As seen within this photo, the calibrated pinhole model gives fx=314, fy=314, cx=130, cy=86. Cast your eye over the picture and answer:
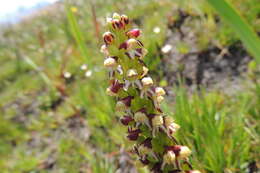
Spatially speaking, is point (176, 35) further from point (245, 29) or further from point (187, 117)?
point (245, 29)

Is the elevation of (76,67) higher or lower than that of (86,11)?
lower

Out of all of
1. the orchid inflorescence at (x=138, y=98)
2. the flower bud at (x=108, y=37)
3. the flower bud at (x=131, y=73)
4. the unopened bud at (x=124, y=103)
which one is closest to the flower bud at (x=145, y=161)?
the orchid inflorescence at (x=138, y=98)

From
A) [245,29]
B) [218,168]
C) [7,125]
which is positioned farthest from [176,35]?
[245,29]

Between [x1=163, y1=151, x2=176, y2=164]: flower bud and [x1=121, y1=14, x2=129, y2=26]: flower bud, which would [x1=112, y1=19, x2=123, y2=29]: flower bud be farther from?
[x1=163, y1=151, x2=176, y2=164]: flower bud

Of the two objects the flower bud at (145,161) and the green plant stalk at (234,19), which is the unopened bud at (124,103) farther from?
the green plant stalk at (234,19)

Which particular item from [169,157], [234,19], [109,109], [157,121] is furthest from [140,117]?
[109,109]

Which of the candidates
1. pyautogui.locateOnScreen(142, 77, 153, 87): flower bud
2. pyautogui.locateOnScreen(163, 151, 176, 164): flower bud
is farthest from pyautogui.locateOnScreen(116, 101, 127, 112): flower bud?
pyautogui.locateOnScreen(163, 151, 176, 164): flower bud

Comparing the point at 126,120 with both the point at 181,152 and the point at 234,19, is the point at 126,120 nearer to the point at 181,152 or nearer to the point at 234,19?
the point at 181,152
